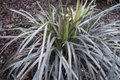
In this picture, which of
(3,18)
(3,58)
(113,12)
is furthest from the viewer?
(113,12)

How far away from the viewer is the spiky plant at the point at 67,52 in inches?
115

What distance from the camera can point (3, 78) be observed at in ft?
10.5

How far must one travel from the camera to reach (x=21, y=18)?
4.13 meters

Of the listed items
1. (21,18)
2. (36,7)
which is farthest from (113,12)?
(21,18)

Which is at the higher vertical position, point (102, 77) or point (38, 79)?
point (38, 79)

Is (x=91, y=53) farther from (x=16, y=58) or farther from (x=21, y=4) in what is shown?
(x=21, y=4)

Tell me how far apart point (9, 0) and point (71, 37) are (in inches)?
70.7

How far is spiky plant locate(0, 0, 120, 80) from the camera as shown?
2932 millimetres

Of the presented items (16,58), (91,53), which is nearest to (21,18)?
(16,58)

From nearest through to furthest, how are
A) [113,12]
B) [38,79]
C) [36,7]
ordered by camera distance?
[38,79], [36,7], [113,12]

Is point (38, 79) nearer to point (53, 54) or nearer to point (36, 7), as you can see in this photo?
point (53, 54)

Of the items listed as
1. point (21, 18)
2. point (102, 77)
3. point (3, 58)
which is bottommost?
point (102, 77)

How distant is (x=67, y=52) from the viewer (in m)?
3.09

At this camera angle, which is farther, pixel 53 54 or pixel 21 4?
pixel 21 4
